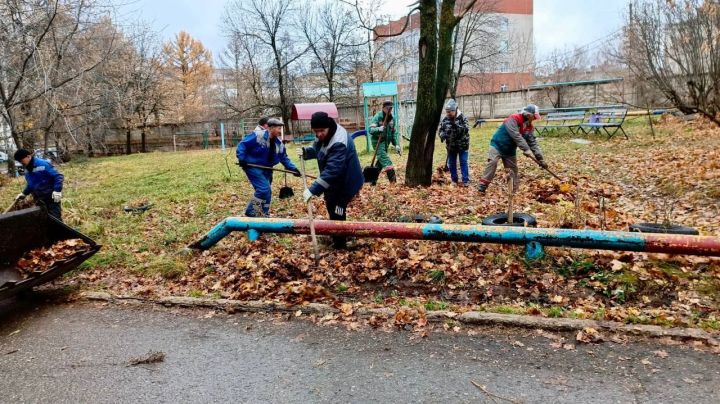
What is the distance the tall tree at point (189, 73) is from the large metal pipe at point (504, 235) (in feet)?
118

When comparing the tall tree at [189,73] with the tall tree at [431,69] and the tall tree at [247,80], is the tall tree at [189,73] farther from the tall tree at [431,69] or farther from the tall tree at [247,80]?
the tall tree at [431,69]

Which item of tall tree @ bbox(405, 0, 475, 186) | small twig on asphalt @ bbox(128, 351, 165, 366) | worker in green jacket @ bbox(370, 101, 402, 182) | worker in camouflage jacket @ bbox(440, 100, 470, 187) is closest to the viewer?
small twig on asphalt @ bbox(128, 351, 165, 366)

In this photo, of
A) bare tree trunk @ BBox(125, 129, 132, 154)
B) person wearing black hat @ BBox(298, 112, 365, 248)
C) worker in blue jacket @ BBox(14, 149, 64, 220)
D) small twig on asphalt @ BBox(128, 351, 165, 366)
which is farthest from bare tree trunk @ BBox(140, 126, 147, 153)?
small twig on asphalt @ BBox(128, 351, 165, 366)

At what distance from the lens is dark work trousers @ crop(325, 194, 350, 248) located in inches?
214

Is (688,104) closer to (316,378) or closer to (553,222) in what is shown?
(553,222)

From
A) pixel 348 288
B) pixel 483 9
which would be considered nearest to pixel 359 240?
pixel 348 288

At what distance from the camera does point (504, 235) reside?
4.49 metres

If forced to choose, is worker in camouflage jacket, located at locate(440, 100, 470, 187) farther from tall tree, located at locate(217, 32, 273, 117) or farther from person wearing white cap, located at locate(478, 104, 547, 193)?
tall tree, located at locate(217, 32, 273, 117)

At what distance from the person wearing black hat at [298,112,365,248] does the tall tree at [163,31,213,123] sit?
3596cm

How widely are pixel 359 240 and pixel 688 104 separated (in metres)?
13.7

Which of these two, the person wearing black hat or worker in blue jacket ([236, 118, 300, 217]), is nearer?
the person wearing black hat

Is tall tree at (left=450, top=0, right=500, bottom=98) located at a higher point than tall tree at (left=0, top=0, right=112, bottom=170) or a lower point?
higher

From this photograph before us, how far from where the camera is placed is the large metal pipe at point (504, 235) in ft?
13.1

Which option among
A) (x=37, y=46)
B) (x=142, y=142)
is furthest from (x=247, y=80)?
(x=37, y=46)
